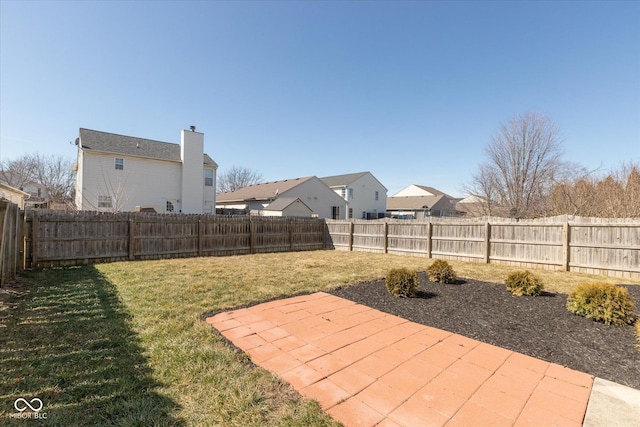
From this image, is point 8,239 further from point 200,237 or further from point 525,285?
point 525,285

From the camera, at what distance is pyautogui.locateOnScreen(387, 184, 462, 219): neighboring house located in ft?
128

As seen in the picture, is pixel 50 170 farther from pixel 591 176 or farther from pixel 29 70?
pixel 591 176

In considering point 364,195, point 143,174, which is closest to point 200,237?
point 143,174

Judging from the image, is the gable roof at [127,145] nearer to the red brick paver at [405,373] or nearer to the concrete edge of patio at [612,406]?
the red brick paver at [405,373]

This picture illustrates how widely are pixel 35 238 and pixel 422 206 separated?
38495mm

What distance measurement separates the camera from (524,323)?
12.8 ft

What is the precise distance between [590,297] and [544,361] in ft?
6.79

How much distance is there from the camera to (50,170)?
115 ft

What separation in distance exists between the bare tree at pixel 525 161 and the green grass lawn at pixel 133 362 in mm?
20497

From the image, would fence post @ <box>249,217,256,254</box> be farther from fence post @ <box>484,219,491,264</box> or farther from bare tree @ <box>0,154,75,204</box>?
bare tree @ <box>0,154,75,204</box>

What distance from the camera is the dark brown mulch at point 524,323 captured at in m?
2.86

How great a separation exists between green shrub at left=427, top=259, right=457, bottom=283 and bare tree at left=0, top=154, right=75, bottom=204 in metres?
40.9

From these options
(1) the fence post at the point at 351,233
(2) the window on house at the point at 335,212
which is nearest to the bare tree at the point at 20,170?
(2) the window on house at the point at 335,212

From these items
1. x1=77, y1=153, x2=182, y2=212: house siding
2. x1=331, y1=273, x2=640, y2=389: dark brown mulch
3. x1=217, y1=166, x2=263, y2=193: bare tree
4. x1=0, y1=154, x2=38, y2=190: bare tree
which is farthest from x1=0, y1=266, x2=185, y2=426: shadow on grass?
x1=217, y1=166, x2=263, y2=193: bare tree
